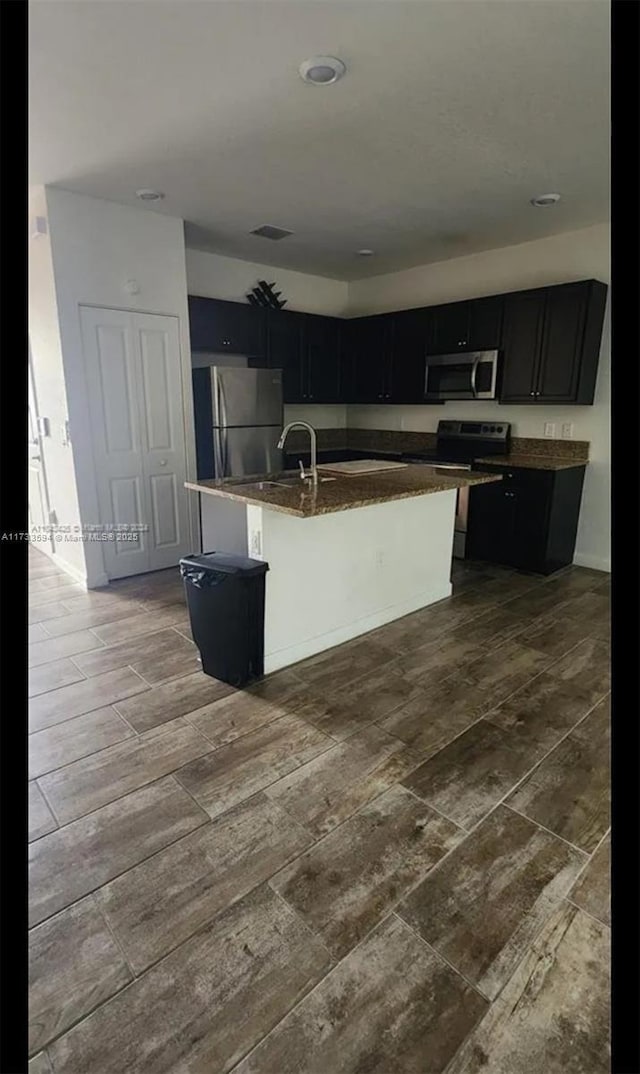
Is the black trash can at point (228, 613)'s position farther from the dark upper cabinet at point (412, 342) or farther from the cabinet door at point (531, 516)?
the dark upper cabinet at point (412, 342)

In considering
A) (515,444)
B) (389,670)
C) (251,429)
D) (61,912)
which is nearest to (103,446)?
(251,429)

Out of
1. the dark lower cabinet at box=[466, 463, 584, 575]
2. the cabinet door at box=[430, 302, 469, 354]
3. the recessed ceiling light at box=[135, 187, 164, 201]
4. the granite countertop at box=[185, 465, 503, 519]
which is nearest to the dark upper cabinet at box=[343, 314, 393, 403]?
the cabinet door at box=[430, 302, 469, 354]

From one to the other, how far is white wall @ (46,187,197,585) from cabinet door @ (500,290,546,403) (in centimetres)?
256

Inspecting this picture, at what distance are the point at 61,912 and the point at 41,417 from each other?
361cm

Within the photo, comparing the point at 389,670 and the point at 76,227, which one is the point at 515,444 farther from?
the point at 76,227

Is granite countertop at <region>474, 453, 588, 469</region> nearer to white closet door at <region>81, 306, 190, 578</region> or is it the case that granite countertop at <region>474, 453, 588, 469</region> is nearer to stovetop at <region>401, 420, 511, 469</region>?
stovetop at <region>401, 420, 511, 469</region>

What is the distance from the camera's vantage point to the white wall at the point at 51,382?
138 inches

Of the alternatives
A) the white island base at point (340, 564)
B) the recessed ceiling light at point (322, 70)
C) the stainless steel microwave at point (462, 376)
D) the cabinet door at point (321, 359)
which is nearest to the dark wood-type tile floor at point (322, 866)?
the white island base at point (340, 564)

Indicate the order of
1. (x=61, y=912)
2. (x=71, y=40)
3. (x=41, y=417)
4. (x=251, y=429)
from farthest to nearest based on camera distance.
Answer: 1. (x=251, y=429)
2. (x=41, y=417)
3. (x=71, y=40)
4. (x=61, y=912)

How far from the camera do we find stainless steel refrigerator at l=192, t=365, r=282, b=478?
4.38 metres

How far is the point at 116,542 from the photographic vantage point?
4043 mm

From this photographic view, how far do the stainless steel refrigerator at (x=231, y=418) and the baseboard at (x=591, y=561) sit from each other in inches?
110

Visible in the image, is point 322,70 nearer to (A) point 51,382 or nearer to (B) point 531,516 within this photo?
(A) point 51,382

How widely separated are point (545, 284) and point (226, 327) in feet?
8.84
